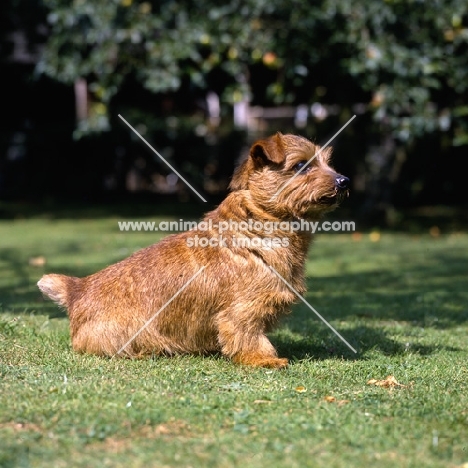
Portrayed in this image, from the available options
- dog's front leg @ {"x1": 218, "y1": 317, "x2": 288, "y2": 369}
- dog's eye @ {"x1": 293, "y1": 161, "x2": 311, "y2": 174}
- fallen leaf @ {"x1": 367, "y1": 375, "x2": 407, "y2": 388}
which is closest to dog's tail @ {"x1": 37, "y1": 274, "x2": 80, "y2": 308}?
dog's front leg @ {"x1": 218, "y1": 317, "x2": 288, "y2": 369}

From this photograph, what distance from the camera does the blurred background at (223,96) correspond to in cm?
1454

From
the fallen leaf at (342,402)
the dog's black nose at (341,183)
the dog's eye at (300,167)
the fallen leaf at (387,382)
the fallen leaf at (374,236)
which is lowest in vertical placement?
the fallen leaf at (374,236)

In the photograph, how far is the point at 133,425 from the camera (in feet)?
14.6

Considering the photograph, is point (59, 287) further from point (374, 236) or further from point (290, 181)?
point (374, 236)

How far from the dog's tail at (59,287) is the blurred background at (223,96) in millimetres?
8928

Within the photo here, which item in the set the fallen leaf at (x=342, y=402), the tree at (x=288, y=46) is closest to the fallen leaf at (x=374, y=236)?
the tree at (x=288, y=46)

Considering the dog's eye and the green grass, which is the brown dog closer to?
the dog's eye

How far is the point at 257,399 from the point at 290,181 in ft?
5.68

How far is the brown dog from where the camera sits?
6012mm

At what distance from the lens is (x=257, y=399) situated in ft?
16.7

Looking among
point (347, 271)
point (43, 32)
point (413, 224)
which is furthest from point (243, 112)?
point (347, 271)

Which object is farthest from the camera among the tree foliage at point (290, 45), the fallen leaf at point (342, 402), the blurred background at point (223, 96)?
the blurred background at point (223, 96)

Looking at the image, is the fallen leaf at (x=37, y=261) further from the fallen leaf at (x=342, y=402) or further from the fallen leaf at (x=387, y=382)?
the fallen leaf at (x=342, y=402)

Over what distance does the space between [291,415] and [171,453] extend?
0.92m
